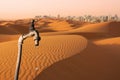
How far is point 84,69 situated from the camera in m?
10.2

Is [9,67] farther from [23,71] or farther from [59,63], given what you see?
[59,63]

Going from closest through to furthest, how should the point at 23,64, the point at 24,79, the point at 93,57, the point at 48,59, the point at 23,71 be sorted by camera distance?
1. the point at 24,79
2. the point at 23,71
3. the point at 23,64
4. the point at 48,59
5. the point at 93,57

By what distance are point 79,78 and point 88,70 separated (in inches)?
45.2

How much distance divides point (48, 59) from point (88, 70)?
1786 millimetres

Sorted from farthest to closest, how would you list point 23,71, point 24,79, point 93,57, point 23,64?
point 93,57
point 23,64
point 23,71
point 24,79

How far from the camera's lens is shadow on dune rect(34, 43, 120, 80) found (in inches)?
358

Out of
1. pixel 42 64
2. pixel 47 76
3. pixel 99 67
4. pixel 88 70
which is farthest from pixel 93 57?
pixel 47 76

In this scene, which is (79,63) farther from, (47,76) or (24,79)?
(24,79)

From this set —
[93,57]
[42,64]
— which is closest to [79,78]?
[42,64]

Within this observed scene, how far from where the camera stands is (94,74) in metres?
9.93

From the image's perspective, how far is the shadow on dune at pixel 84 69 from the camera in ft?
29.9

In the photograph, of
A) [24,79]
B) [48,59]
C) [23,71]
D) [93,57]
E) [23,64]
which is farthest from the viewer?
[93,57]

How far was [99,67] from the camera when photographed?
11047mm

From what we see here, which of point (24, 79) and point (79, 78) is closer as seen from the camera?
point (24, 79)
